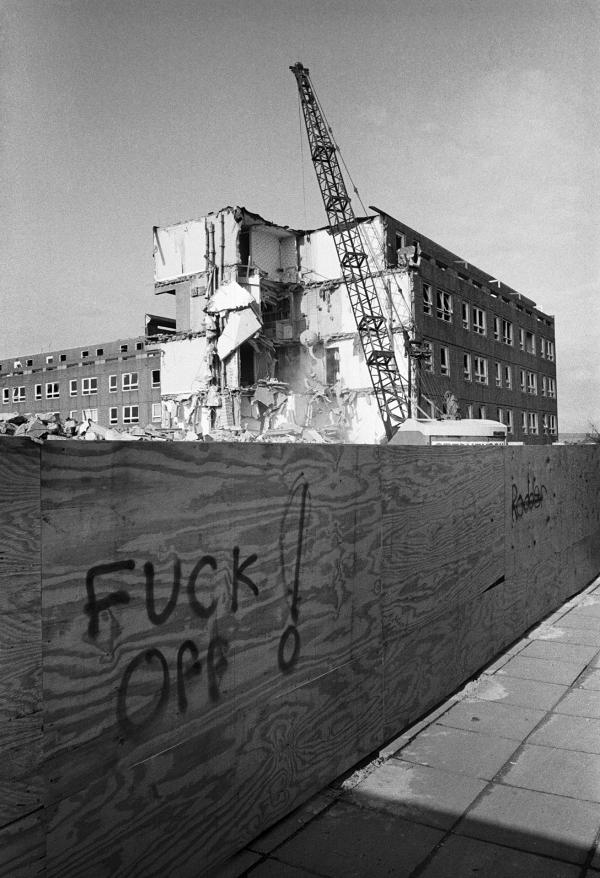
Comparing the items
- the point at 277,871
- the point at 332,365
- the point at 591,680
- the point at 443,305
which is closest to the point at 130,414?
the point at 332,365

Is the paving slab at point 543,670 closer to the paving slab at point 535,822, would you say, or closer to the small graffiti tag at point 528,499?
the small graffiti tag at point 528,499

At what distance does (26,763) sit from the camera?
2223 millimetres

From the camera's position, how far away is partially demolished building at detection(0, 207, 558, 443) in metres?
38.6

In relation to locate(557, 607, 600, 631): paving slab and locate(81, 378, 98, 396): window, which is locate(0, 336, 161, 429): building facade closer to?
locate(81, 378, 98, 396): window

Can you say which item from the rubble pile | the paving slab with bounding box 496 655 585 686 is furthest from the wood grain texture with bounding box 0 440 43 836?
the rubble pile

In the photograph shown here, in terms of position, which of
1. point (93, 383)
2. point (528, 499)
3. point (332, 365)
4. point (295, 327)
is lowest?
point (528, 499)

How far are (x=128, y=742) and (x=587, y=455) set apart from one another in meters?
8.40

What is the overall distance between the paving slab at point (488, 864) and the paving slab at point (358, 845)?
0.08 m

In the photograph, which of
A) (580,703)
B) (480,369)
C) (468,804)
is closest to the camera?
(468,804)

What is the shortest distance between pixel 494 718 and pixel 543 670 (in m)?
1.29

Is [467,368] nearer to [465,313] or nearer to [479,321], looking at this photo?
[465,313]

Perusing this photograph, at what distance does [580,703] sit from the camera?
5.23 metres

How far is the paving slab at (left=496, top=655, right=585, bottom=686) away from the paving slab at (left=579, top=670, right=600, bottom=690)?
0.07 metres

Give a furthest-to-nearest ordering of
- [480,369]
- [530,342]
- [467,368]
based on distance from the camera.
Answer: [530,342] < [480,369] < [467,368]
